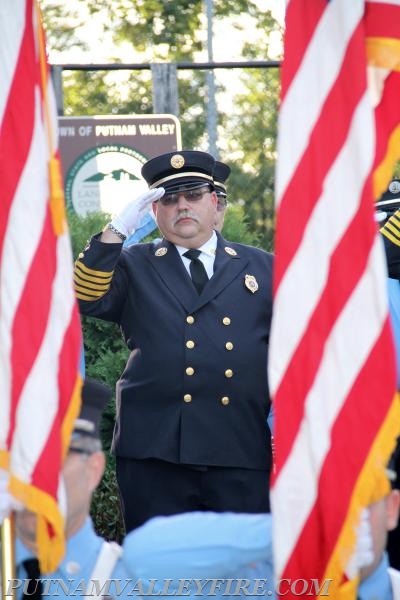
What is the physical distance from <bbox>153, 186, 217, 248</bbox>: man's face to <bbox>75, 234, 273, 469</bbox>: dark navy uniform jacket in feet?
0.51

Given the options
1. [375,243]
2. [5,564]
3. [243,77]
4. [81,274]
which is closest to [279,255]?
[375,243]

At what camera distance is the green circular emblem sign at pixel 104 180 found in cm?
973

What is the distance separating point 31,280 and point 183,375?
144cm

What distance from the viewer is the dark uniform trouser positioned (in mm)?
5082

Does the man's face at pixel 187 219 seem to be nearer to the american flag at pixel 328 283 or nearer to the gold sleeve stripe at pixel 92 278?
the gold sleeve stripe at pixel 92 278

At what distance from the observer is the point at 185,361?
511 centimetres

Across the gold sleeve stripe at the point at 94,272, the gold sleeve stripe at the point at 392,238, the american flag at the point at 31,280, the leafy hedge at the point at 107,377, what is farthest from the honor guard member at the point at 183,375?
the leafy hedge at the point at 107,377

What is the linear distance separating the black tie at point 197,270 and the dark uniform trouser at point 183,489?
727mm

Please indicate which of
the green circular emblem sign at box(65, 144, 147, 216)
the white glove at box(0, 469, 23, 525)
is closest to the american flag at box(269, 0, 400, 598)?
the white glove at box(0, 469, 23, 525)

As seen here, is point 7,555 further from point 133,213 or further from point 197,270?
point 197,270

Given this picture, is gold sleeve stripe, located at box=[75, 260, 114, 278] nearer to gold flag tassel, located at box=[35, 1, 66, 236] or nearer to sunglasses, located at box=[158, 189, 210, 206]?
sunglasses, located at box=[158, 189, 210, 206]

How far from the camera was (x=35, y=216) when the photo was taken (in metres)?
3.80

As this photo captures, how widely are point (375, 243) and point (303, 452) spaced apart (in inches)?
23.9

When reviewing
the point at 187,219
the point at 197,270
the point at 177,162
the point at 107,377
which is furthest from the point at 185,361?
the point at 107,377
